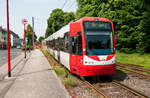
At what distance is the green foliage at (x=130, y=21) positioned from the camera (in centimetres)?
1877

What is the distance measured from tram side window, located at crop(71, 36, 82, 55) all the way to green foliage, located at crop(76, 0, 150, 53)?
41.2ft

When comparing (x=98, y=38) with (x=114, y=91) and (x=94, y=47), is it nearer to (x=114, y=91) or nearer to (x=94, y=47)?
(x=94, y=47)

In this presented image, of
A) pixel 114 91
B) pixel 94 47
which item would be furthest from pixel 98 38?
pixel 114 91

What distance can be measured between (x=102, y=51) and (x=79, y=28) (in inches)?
64.0

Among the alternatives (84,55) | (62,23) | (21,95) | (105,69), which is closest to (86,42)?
(84,55)

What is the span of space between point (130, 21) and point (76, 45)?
14.5 m

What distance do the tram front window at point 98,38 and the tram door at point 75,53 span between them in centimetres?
51

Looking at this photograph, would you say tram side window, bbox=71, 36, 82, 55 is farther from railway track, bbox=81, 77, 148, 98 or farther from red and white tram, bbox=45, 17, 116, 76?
railway track, bbox=81, 77, 148, 98

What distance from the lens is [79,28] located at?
8156 mm

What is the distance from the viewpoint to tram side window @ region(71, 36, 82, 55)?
316 inches

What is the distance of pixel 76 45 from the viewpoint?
8438 mm

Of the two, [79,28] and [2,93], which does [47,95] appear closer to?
[2,93]

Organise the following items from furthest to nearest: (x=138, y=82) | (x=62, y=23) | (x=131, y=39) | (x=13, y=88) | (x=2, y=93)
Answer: (x=62, y=23) → (x=131, y=39) → (x=138, y=82) → (x=13, y=88) → (x=2, y=93)

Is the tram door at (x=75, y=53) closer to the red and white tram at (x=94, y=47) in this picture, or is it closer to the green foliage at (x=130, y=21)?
the red and white tram at (x=94, y=47)
